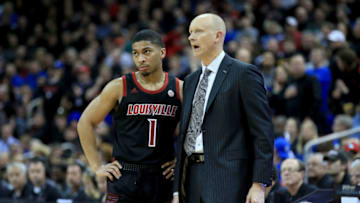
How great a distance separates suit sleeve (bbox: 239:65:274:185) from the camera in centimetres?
396

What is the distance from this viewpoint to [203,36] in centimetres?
426

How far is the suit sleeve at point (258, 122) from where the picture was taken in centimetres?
396

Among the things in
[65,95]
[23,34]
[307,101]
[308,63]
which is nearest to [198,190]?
[307,101]

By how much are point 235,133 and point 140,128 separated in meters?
1.09

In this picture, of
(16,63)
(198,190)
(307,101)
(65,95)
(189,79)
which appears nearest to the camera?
(198,190)

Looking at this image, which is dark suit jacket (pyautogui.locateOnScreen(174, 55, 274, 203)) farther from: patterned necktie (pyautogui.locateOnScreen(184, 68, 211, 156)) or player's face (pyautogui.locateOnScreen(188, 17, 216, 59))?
player's face (pyautogui.locateOnScreen(188, 17, 216, 59))

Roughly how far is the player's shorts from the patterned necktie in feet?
2.16

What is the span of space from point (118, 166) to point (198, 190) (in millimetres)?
954

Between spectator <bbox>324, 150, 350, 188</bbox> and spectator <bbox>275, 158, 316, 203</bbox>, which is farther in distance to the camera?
spectator <bbox>324, 150, 350, 188</bbox>

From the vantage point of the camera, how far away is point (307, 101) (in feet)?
31.4

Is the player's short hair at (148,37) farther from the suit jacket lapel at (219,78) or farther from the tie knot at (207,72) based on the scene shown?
the suit jacket lapel at (219,78)

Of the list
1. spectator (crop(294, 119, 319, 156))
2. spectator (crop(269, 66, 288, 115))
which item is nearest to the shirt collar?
spectator (crop(294, 119, 319, 156))

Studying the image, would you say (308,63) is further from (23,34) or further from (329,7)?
(23,34)

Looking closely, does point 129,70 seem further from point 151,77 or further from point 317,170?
point 151,77
